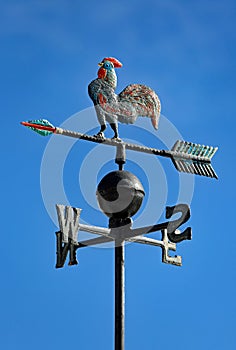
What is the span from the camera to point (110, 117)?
6102 millimetres

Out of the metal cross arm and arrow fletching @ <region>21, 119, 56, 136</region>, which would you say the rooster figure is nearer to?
arrow fletching @ <region>21, 119, 56, 136</region>

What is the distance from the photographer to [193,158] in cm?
650

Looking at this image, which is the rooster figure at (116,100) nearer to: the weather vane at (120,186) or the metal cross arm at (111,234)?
the weather vane at (120,186)

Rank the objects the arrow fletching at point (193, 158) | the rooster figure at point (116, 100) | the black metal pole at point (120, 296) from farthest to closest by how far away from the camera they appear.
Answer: the arrow fletching at point (193, 158) → the rooster figure at point (116, 100) → the black metal pole at point (120, 296)

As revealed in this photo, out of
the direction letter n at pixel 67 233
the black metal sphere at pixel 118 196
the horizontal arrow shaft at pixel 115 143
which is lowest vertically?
the direction letter n at pixel 67 233

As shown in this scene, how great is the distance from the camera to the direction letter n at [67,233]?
5266 mm

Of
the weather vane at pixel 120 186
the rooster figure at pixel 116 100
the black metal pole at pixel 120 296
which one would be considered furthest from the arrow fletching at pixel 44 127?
the black metal pole at pixel 120 296

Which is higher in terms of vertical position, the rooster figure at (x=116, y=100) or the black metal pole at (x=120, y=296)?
the rooster figure at (x=116, y=100)

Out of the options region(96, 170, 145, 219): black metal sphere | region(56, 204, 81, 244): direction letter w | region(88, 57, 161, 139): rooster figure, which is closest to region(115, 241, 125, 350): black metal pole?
region(96, 170, 145, 219): black metal sphere

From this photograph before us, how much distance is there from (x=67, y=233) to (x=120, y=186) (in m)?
0.56

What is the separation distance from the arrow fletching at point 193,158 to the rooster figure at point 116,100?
31 cm

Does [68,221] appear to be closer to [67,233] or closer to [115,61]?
[67,233]

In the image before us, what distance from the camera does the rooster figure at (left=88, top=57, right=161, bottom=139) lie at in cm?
607

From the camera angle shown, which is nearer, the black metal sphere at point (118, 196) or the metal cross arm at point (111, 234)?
the metal cross arm at point (111, 234)
